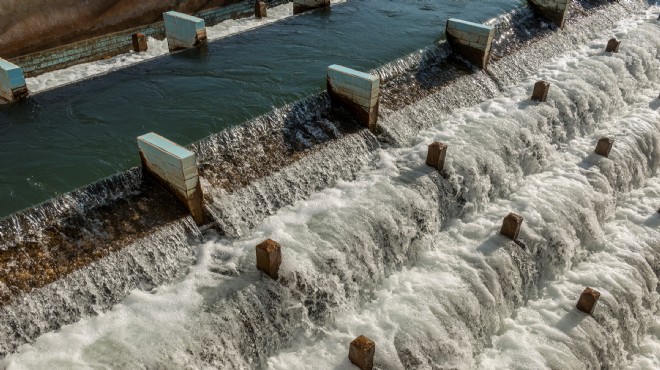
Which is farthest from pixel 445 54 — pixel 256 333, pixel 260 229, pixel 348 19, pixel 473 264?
pixel 256 333

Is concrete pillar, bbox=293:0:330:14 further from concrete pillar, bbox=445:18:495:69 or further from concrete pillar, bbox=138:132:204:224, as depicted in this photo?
concrete pillar, bbox=138:132:204:224

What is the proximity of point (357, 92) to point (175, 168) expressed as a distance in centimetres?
486

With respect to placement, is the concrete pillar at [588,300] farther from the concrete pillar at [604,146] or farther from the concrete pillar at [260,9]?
the concrete pillar at [260,9]

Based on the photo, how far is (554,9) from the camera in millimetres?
18812

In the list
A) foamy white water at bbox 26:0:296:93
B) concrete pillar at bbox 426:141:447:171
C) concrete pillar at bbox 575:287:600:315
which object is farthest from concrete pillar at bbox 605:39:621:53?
concrete pillar at bbox 575:287:600:315

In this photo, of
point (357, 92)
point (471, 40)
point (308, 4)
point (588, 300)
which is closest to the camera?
point (588, 300)

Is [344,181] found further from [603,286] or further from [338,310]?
[603,286]

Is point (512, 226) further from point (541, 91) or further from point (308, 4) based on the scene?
point (308, 4)

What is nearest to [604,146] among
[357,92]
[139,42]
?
[357,92]

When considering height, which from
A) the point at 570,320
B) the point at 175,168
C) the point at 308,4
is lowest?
the point at 570,320

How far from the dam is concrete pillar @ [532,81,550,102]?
130 millimetres

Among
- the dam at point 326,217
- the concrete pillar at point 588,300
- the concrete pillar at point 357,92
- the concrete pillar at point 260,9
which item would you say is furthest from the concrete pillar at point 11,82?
the concrete pillar at point 588,300

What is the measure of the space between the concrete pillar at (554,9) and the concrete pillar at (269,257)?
1633 centimetres

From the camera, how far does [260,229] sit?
9195 millimetres
